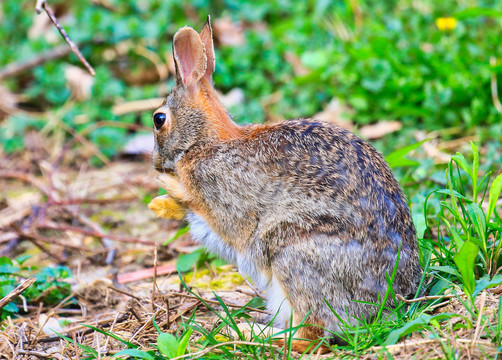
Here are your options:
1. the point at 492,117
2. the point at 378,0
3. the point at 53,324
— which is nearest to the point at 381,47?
the point at 492,117

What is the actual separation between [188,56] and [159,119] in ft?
1.54

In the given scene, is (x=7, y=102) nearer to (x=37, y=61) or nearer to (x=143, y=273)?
(x=37, y=61)

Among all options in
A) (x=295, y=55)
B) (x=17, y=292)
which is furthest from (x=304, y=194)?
(x=295, y=55)

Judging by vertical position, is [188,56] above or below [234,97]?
above

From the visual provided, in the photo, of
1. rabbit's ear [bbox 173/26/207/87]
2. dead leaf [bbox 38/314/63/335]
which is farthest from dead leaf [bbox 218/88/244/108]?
dead leaf [bbox 38/314/63/335]

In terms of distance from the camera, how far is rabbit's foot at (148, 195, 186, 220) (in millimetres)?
3719

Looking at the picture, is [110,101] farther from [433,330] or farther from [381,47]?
[433,330]

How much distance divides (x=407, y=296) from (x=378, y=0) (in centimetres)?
602

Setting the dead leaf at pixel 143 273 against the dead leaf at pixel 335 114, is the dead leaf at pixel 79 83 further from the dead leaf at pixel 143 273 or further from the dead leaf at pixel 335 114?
the dead leaf at pixel 143 273

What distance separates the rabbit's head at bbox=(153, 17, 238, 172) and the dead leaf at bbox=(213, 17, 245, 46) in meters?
4.15

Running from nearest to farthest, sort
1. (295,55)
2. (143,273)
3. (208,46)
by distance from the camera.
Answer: (208,46) → (143,273) → (295,55)

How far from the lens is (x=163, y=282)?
439 centimetres

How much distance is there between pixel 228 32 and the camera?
26.8ft

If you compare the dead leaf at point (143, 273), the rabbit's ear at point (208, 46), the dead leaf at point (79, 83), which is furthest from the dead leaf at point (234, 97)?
the rabbit's ear at point (208, 46)
